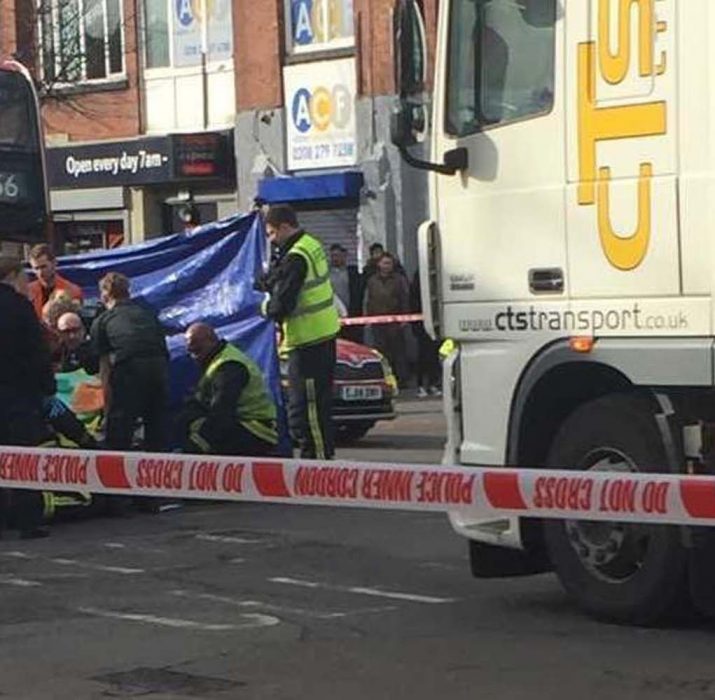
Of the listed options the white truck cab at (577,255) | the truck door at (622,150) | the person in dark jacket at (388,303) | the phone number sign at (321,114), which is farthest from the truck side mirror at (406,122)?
the phone number sign at (321,114)

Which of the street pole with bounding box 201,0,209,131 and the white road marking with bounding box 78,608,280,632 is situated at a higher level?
the street pole with bounding box 201,0,209,131

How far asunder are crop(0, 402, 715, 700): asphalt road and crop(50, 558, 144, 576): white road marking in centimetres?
2

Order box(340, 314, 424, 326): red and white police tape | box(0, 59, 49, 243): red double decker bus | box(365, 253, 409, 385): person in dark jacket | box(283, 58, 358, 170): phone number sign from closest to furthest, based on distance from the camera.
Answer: box(0, 59, 49, 243): red double decker bus < box(340, 314, 424, 326): red and white police tape < box(365, 253, 409, 385): person in dark jacket < box(283, 58, 358, 170): phone number sign

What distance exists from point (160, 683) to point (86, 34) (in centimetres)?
2618

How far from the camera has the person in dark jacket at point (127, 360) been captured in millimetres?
12914

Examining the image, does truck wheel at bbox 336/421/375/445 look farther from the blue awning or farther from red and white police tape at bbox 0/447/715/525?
the blue awning

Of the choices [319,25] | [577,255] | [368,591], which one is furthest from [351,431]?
[319,25]

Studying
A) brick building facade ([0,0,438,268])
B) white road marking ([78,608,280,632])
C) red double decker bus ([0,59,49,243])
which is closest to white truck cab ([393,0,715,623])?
white road marking ([78,608,280,632])

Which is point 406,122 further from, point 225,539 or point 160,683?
point 225,539

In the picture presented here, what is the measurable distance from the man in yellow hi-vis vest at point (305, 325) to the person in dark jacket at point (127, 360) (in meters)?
0.89

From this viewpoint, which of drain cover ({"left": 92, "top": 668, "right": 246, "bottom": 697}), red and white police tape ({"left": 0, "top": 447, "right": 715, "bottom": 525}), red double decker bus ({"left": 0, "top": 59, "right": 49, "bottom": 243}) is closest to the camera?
red and white police tape ({"left": 0, "top": 447, "right": 715, "bottom": 525})

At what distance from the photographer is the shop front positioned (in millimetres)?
30375

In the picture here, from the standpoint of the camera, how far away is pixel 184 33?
3100cm

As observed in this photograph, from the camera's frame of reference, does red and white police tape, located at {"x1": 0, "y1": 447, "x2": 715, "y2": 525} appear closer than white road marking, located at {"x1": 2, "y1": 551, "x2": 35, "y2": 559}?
Yes
